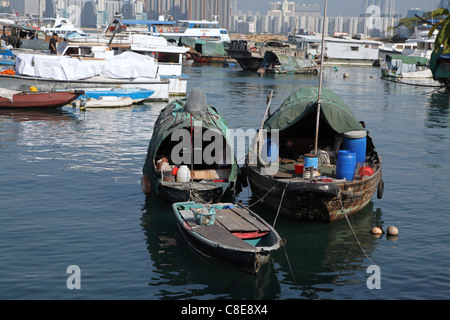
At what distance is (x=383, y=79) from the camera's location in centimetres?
7825

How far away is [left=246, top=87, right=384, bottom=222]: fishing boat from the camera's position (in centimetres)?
1778

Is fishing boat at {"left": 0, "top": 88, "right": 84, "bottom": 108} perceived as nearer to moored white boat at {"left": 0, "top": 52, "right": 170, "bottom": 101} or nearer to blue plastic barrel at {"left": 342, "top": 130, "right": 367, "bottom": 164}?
moored white boat at {"left": 0, "top": 52, "right": 170, "bottom": 101}

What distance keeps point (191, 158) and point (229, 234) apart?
6.57 m

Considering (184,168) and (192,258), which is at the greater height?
(184,168)

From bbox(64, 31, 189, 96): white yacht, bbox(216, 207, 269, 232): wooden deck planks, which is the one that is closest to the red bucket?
bbox(216, 207, 269, 232): wooden deck planks

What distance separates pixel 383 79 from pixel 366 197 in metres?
62.8

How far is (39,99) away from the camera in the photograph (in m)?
38.0

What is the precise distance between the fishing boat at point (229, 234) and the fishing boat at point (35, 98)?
915 inches

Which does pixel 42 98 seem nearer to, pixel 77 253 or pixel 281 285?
pixel 77 253

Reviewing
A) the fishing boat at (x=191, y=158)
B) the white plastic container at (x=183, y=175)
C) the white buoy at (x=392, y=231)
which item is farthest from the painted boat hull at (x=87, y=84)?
the white buoy at (x=392, y=231)

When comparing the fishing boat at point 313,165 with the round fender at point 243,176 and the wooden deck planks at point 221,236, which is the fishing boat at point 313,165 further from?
the wooden deck planks at point 221,236

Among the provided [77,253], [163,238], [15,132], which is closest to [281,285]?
[163,238]

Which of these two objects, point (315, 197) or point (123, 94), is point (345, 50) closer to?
point (123, 94)

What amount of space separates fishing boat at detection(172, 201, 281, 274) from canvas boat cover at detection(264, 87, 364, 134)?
474 centimetres
